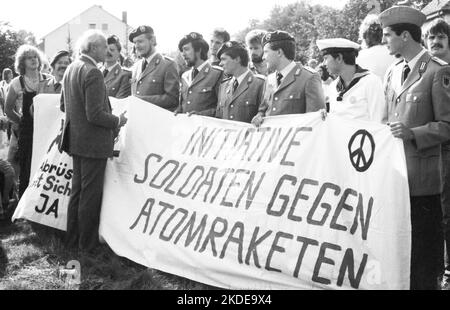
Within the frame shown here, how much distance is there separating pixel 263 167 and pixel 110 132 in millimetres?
1727

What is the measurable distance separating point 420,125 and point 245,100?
2.11m

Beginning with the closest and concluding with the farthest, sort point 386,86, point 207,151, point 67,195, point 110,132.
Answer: point 386,86 → point 207,151 → point 110,132 → point 67,195

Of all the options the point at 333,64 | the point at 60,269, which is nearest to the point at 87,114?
the point at 60,269

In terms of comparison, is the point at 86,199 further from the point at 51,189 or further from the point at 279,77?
the point at 279,77

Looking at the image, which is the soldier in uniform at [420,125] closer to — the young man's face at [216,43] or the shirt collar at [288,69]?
the shirt collar at [288,69]

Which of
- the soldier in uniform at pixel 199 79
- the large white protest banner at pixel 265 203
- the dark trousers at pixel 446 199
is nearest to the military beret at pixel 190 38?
the soldier in uniform at pixel 199 79

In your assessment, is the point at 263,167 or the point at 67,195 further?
the point at 67,195

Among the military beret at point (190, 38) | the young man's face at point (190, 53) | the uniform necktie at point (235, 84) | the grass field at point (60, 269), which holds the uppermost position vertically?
the military beret at point (190, 38)

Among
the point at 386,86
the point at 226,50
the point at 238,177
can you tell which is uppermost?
the point at 226,50

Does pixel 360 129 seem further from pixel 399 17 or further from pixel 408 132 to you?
pixel 399 17

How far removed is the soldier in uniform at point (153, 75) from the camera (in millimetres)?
6281

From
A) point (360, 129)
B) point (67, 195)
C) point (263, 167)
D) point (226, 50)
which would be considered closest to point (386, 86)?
point (360, 129)

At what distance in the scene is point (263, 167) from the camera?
4.52 metres
